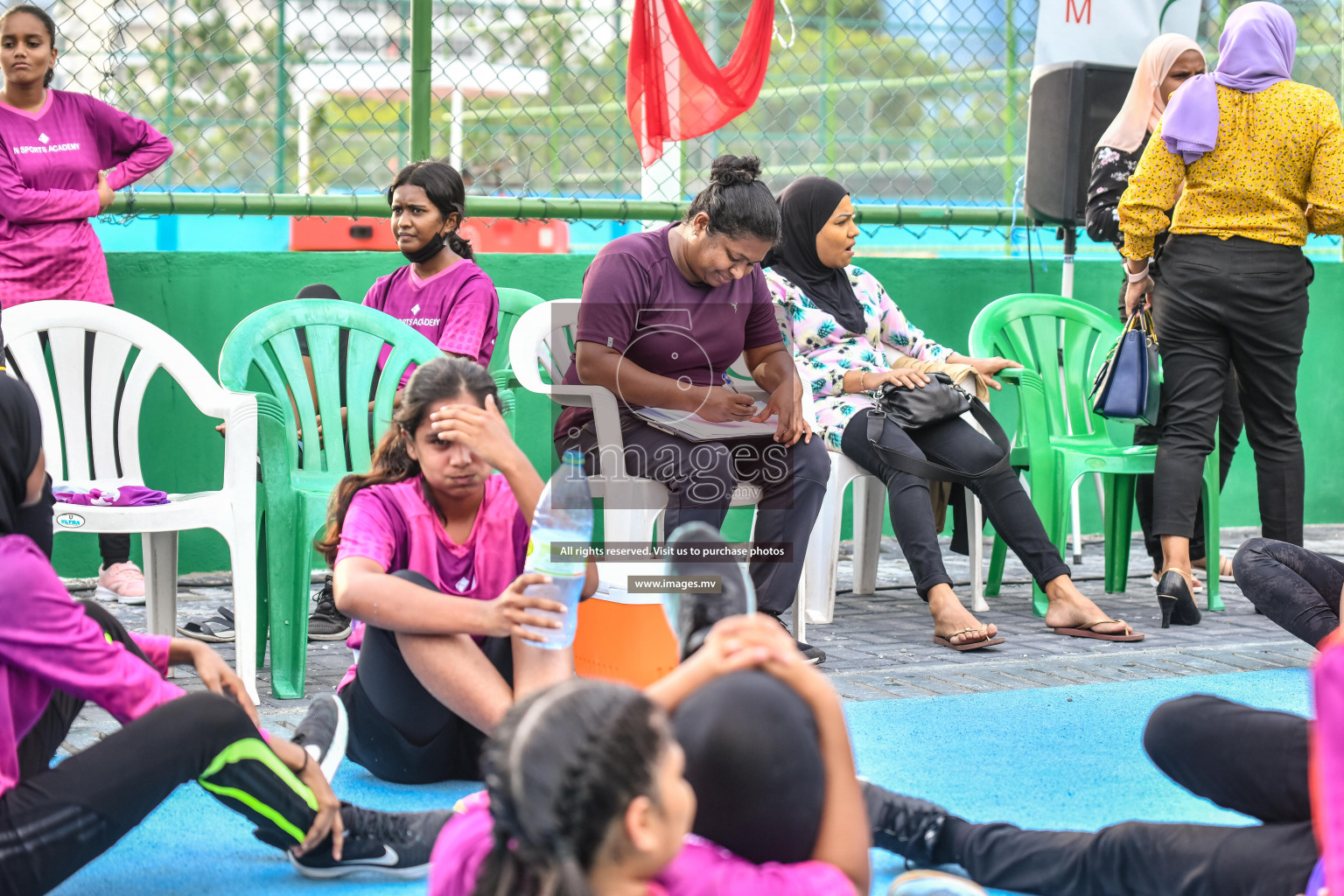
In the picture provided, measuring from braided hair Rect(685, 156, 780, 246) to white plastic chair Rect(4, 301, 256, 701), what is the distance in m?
1.37

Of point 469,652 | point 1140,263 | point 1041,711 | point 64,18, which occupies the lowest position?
point 1041,711

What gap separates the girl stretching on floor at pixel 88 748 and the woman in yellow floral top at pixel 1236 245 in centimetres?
340

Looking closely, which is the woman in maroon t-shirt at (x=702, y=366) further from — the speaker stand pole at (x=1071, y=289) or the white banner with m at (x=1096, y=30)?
the white banner with m at (x=1096, y=30)

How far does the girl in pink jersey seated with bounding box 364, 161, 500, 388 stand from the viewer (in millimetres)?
4508

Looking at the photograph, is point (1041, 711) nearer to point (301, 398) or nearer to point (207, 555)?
point (301, 398)

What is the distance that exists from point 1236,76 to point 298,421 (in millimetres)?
3319

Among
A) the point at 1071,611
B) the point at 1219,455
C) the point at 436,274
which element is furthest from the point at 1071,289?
the point at 436,274

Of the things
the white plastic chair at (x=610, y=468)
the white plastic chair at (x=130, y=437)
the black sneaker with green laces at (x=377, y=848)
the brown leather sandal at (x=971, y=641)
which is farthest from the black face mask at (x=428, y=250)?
the black sneaker with green laces at (x=377, y=848)

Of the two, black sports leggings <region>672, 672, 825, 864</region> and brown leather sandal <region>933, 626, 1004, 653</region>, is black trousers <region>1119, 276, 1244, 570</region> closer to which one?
brown leather sandal <region>933, 626, 1004, 653</region>

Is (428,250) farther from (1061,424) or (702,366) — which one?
(1061,424)

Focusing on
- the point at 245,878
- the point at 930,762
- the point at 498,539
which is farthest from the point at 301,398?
the point at 930,762

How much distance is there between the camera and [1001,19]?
6.80 meters

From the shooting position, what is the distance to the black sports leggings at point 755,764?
5.82 feet

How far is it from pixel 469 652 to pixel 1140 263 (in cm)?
343
